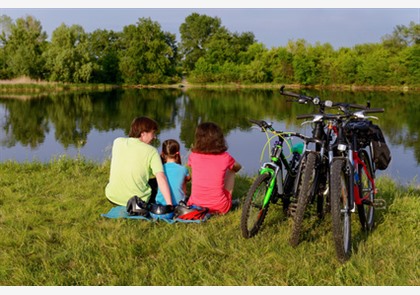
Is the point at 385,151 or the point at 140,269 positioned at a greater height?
the point at 385,151

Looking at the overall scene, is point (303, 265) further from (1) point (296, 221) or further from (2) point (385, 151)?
(2) point (385, 151)

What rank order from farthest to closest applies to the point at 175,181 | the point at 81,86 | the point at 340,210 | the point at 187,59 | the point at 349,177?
the point at 187,59, the point at 81,86, the point at 175,181, the point at 349,177, the point at 340,210

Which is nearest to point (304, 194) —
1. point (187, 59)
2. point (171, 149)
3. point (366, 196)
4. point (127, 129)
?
point (366, 196)

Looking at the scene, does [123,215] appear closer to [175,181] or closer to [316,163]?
[175,181]

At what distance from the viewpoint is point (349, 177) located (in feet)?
10.6

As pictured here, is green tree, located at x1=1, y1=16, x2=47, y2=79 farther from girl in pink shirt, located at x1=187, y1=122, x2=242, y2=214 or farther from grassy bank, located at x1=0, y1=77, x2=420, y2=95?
girl in pink shirt, located at x1=187, y1=122, x2=242, y2=214

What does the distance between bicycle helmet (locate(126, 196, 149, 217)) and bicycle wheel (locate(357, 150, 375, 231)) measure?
192 centimetres

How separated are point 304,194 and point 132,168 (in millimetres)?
1840

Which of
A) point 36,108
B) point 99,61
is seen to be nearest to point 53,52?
point 99,61

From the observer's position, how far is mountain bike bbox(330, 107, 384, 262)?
2977mm

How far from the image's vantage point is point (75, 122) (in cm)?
2109

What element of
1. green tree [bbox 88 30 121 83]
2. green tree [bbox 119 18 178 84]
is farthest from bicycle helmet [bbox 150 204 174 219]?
green tree [bbox 119 18 178 84]

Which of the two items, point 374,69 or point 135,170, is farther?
point 374,69

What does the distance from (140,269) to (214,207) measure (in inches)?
A: 53.7
